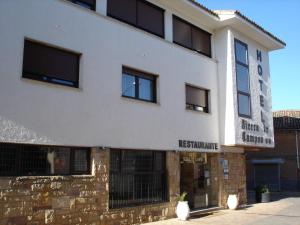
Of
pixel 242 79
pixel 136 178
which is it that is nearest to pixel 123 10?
pixel 136 178

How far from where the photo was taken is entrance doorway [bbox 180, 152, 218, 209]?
613 inches

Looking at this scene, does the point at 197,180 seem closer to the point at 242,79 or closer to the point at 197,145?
the point at 197,145

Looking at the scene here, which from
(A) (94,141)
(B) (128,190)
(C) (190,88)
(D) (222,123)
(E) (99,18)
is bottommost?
(B) (128,190)

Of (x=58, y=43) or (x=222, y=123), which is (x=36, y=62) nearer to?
(x=58, y=43)

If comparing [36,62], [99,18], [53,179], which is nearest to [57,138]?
[53,179]

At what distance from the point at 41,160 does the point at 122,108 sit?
327cm

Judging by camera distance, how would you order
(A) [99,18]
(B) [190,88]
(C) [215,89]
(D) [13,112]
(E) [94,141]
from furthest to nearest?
1. (C) [215,89]
2. (B) [190,88]
3. (A) [99,18]
4. (E) [94,141]
5. (D) [13,112]

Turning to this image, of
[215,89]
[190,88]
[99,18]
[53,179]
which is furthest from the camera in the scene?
[215,89]

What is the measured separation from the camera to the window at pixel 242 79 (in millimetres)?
16859

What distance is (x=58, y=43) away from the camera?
10.6m

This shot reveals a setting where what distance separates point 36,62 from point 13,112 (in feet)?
5.16

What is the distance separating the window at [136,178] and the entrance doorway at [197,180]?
71.1 inches

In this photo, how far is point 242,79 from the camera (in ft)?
56.5

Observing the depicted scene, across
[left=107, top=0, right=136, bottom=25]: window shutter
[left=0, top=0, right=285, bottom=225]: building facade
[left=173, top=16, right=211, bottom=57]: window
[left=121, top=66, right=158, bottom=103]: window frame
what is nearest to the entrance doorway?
[left=0, top=0, right=285, bottom=225]: building facade
